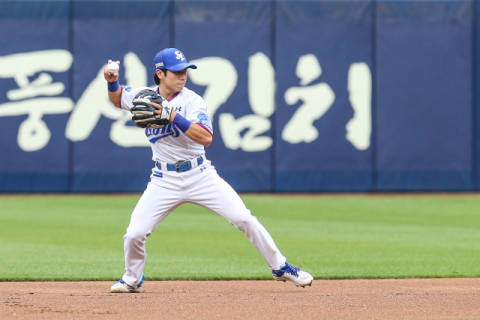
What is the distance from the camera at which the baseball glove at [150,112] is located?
546 centimetres

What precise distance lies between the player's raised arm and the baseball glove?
0.32m

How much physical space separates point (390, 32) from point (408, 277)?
1046cm

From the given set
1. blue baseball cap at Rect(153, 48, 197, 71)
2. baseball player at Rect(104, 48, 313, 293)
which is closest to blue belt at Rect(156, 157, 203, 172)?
baseball player at Rect(104, 48, 313, 293)

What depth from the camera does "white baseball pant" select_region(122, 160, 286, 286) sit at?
18.9 ft

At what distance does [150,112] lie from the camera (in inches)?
215

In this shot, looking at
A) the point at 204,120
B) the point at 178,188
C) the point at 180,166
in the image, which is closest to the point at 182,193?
the point at 178,188

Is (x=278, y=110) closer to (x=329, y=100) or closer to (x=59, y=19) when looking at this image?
(x=329, y=100)

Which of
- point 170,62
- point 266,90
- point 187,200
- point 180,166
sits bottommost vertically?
point 187,200

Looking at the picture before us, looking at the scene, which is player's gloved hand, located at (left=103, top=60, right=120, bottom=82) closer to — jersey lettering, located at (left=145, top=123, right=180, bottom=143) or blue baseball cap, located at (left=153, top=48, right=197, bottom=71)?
blue baseball cap, located at (left=153, top=48, right=197, bottom=71)

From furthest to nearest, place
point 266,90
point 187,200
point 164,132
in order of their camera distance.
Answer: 1. point 266,90
2. point 187,200
3. point 164,132

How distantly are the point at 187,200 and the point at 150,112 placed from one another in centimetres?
76

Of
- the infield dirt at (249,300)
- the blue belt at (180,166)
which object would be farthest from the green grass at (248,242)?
the blue belt at (180,166)

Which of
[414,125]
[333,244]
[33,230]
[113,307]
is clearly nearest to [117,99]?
[113,307]

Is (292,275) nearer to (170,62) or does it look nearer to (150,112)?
(150,112)
